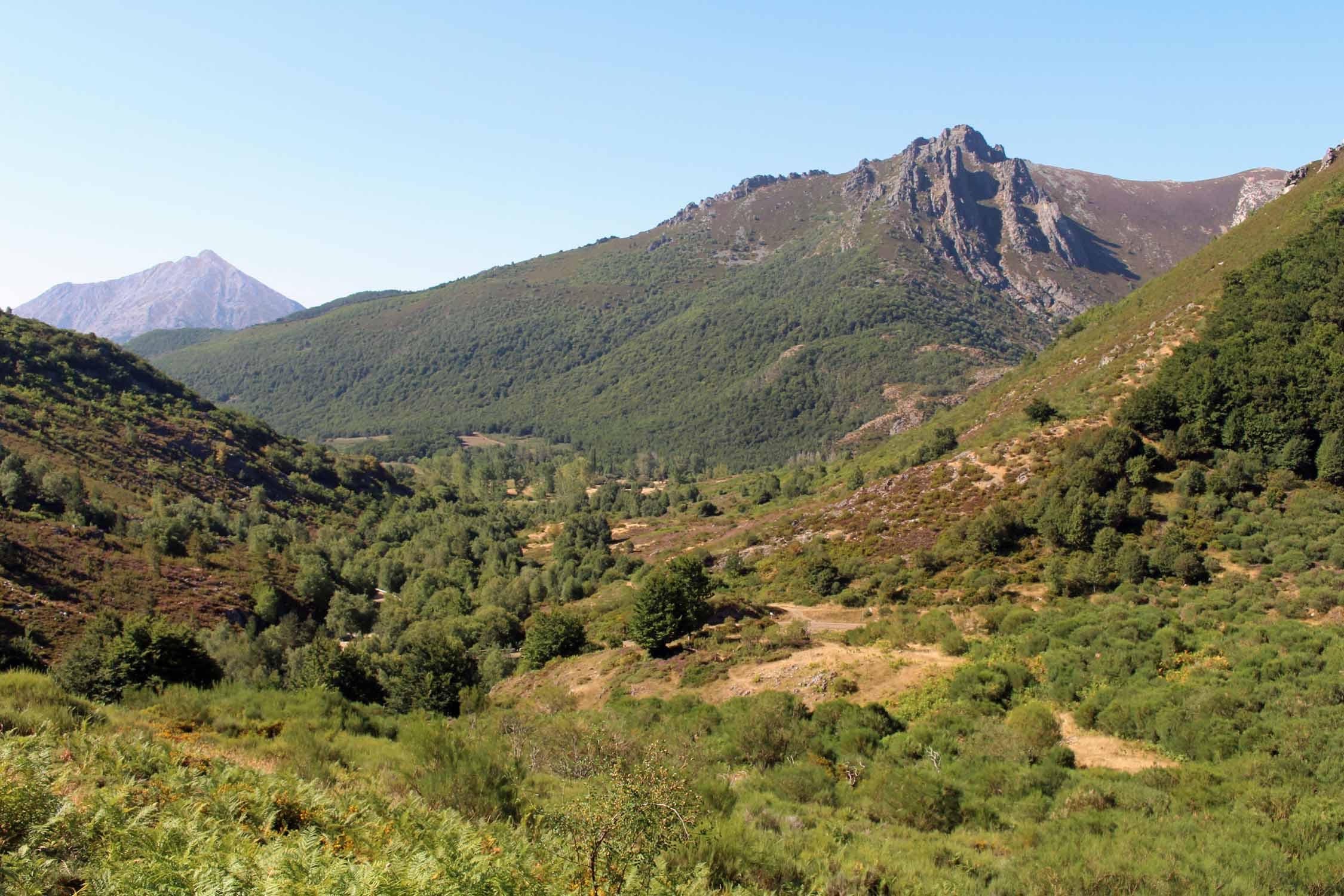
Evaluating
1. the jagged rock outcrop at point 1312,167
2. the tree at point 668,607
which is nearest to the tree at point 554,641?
the tree at point 668,607

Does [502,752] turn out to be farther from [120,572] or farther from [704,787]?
[120,572]

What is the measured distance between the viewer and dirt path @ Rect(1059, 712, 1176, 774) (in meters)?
17.0

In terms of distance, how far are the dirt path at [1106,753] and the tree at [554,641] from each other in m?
23.0

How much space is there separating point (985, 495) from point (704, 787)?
32.2 meters

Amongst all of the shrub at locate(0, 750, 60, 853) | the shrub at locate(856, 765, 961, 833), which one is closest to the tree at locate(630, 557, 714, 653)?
the shrub at locate(856, 765, 961, 833)

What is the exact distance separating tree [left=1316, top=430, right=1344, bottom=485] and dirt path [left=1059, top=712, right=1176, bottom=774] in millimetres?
21167

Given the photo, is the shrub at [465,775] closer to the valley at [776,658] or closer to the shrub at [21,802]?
the valley at [776,658]

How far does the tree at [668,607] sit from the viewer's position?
3092 centimetres

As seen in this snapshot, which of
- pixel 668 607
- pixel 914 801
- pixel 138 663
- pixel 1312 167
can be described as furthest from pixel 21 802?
pixel 1312 167

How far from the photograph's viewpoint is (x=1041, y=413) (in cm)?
4444

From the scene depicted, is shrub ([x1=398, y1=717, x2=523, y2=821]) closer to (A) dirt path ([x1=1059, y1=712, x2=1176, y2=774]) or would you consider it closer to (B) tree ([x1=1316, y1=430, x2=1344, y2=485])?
(A) dirt path ([x1=1059, y1=712, x2=1176, y2=774])

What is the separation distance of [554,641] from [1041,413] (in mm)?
33110

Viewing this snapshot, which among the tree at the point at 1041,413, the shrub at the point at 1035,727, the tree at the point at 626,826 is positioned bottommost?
the shrub at the point at 1035,727

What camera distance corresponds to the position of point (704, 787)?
12.4 m
